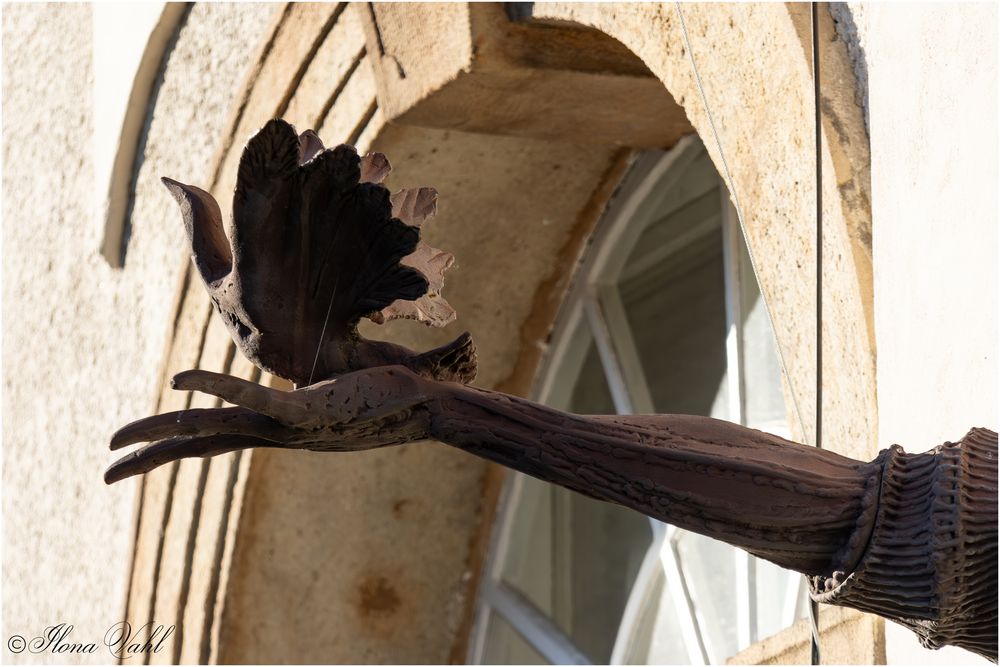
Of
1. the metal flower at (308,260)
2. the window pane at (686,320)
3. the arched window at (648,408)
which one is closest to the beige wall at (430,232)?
the arched window at (648,408)

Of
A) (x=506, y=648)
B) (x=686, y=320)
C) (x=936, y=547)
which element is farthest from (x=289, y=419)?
(x=506, y=648)

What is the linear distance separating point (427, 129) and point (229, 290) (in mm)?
1706

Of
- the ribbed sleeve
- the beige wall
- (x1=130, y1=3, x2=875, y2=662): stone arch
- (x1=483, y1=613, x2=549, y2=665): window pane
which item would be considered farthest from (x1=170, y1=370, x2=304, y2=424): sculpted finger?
(x1=483, y1=613, x2=549, y2=665): window pane

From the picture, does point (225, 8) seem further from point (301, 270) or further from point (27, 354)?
point (301, 270)

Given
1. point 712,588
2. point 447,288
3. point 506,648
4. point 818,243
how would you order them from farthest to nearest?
point 506,648
point 447,288
point 712,588
point 818,243

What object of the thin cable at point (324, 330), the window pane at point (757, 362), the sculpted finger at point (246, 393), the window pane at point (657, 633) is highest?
the window pane at point (757, 362)

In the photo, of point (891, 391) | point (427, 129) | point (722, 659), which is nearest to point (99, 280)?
point (427, 129)

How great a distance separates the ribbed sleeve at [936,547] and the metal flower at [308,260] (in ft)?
1.31

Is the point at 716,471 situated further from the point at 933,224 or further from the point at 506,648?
the point at 506,648

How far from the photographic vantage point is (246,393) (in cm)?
107

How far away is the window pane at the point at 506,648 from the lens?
3.33 m

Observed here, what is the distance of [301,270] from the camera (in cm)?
112

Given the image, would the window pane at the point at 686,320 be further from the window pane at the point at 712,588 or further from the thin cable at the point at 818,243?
the thin cable at the point at 818,243

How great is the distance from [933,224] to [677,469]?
1.84ft
